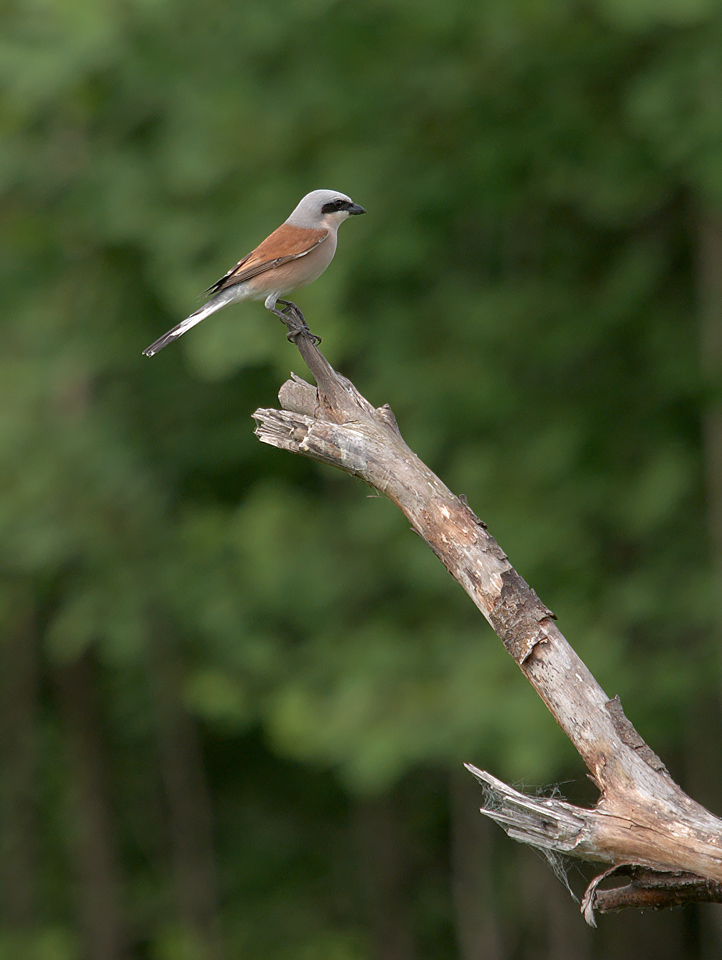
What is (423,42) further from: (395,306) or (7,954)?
(7,954)

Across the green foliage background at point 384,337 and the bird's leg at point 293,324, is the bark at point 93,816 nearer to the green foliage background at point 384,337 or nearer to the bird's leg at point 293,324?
the green foliage background at point 384,337

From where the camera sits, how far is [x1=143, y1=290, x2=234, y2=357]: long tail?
491 centimetres

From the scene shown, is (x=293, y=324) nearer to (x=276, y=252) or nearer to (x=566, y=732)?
(x=276, y=252)

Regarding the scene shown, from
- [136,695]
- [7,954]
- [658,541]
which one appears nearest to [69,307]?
[658,541]

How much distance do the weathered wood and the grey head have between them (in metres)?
2.33

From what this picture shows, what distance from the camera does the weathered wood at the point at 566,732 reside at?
9.39 ft

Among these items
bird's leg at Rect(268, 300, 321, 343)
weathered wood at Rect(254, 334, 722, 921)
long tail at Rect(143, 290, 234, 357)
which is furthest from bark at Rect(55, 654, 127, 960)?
weathered wood at Rect(254, 334, 722, 921)

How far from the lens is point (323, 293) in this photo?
7.99 metres

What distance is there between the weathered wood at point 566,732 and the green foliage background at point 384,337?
455 centimetres

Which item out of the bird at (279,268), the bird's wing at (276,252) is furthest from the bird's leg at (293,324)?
the bird's wing at (276,252)

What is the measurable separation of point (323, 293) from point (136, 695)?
10.0m

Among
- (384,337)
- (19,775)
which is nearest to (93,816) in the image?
(19,775)

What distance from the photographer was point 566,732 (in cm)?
305

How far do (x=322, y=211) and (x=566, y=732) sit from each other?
342cm
